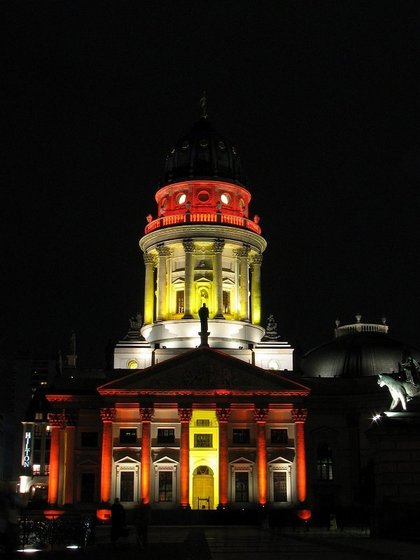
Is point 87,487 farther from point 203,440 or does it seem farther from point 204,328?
point 204,328

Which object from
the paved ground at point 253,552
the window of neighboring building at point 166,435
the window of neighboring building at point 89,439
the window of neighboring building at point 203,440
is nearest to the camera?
the paved ground at point 253,552

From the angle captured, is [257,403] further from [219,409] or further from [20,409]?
[20,409]

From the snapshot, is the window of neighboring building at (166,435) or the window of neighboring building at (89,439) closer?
the window of neighboring building at (166,435)

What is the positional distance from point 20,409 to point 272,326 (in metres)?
100

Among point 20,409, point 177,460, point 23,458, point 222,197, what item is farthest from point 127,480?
point 20,409

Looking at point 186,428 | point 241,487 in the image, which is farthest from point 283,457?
point 186,428

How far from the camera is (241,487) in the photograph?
79.9 meters

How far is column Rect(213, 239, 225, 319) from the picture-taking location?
8959 cm

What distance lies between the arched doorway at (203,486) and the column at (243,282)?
16.4 m

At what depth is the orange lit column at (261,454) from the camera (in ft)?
254

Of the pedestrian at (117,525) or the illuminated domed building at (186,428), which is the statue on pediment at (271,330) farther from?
the pedestrian at (117,525)

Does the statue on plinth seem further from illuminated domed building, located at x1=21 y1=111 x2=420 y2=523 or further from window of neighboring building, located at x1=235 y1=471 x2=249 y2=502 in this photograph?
window of neighboring building, located at x1=235 y1=471 x2=249 y2=502

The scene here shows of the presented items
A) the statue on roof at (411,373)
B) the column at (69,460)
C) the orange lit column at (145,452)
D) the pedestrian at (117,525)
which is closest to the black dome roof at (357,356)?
the orange lit column at (145,452)

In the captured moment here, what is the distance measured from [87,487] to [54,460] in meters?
3.72
